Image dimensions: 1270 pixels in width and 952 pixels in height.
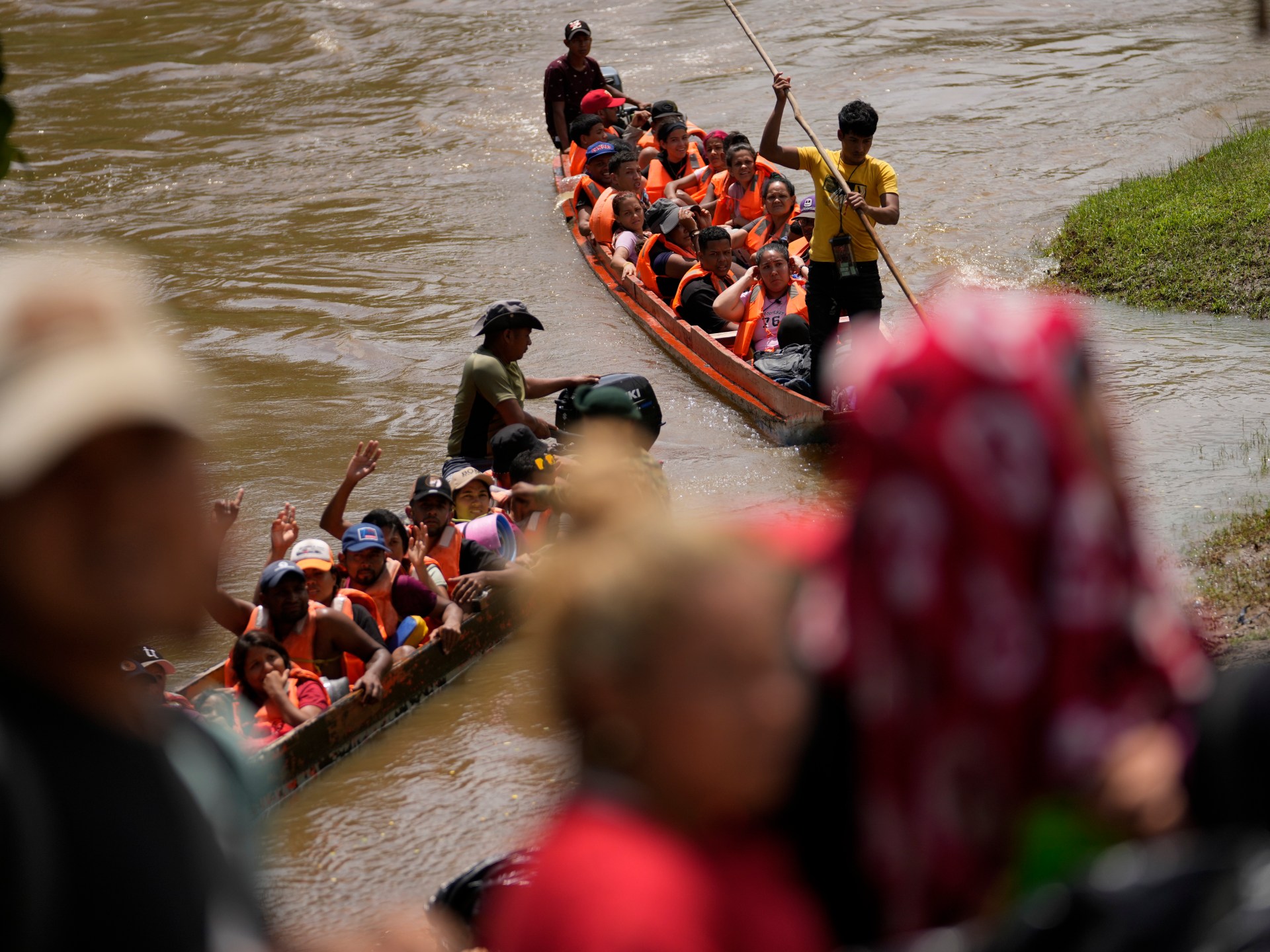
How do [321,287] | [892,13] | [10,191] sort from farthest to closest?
[892,13] < [10,191] < [321,287]

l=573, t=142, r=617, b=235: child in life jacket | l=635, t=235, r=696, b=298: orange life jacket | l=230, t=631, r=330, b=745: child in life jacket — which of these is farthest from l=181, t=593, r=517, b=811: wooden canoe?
l=573, t=142, r=617, b=235: child in life jacket

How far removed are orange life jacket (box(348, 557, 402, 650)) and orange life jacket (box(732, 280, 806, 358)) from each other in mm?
4653

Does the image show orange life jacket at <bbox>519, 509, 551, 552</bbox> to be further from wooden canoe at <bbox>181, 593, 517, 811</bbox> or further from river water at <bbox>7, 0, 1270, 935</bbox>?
river water at <bbox>7, 0, 1270, 935</bbox>

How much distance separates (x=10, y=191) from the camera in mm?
20141

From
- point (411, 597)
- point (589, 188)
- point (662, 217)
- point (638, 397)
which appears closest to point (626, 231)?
point (662, 217)

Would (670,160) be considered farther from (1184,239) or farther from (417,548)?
(417,548)

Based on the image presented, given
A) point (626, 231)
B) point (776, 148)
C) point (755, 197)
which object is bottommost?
point (626, 231)

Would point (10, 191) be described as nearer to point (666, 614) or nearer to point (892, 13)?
point (892, 13)

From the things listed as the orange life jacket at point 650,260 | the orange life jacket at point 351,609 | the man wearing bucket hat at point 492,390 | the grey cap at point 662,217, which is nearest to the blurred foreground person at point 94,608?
the orange life jacket at point 351,609

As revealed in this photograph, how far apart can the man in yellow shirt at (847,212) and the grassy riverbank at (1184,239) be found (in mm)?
4884

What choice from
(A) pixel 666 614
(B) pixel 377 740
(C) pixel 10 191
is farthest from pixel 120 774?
(C) pixel 10 191

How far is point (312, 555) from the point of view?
21.6ft

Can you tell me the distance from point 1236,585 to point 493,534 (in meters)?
3.73

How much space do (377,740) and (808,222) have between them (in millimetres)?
6981
